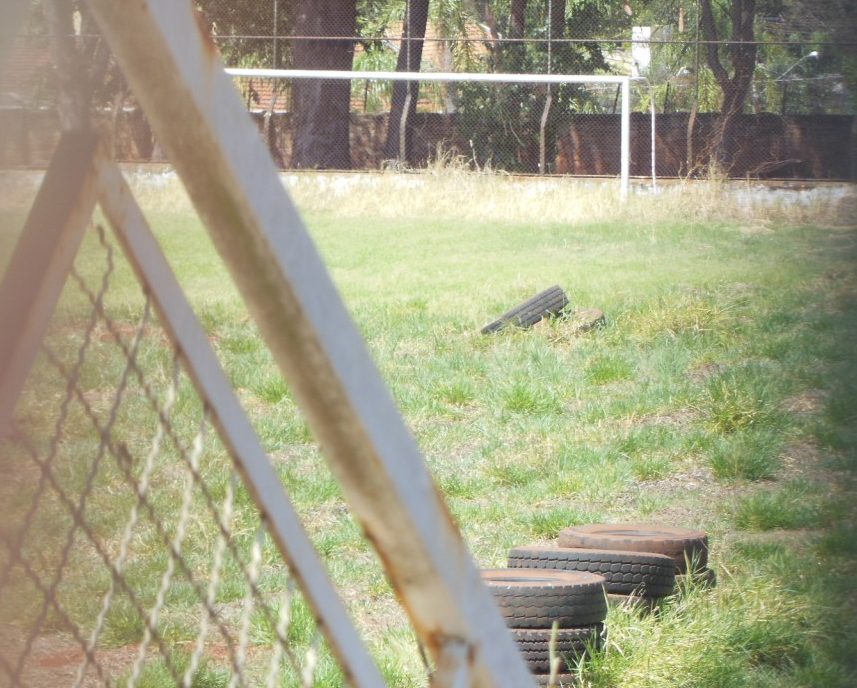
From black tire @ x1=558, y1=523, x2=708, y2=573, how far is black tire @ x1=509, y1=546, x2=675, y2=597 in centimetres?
12

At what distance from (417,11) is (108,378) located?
63.9ft

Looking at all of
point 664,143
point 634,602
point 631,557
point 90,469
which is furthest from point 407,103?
point 90,469

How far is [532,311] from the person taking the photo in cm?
782

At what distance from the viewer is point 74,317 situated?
3.48 ft

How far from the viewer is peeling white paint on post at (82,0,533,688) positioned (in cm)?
83

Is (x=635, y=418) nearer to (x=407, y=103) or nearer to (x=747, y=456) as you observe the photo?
(x=747, y=456)

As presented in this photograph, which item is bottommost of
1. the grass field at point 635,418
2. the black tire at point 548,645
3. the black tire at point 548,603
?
the grass field at point 635,418

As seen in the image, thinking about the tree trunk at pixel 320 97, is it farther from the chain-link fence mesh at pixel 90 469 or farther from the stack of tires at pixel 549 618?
the chain-link fence mesh at pixel 90 469

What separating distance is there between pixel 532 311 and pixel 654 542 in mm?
4173

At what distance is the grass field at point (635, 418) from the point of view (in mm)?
3205

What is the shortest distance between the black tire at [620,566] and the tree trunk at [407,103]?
15262 mm

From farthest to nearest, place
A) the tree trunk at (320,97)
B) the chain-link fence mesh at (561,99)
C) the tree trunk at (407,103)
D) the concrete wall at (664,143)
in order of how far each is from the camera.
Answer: the tree trunk at (407,103), the tree trunk at (320,97), the concrete wall at (664,143), the chain-link fence mesh at (561,99)

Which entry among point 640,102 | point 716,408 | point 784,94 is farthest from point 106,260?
point 640,102

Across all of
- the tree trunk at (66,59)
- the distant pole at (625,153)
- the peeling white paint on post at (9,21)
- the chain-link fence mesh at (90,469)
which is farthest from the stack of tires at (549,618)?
the distant pole at (625,153)
